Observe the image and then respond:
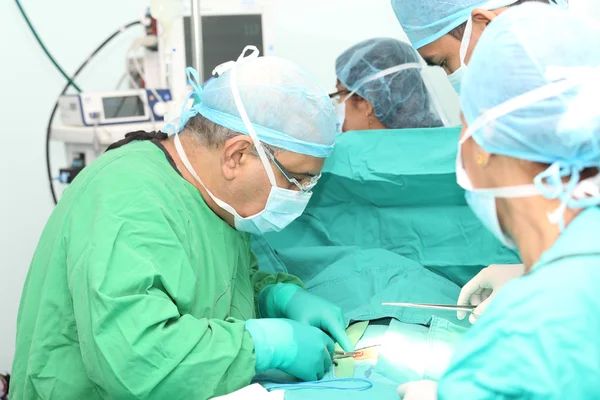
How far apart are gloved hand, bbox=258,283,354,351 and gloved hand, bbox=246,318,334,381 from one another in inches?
6.1

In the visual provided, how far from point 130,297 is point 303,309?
64 centimetres

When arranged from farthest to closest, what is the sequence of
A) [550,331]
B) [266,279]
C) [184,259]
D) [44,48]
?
[44,48] < [266,279] < [184,259] < [550,331]

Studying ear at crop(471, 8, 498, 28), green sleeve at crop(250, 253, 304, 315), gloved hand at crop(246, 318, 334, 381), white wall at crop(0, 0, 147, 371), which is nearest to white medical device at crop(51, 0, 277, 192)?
white wall at crop(0, 0, 147, 371)

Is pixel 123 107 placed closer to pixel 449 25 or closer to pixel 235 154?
pixel 235 154

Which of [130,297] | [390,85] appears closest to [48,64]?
[390,85]

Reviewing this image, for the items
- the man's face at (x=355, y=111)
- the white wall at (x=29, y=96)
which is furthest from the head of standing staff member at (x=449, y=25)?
the white wall at (x=29, y=96)

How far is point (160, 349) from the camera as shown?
128 centimetres

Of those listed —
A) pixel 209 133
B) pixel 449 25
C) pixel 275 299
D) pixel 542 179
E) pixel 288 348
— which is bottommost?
pixel 275 299

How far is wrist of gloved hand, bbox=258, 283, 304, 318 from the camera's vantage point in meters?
1.90

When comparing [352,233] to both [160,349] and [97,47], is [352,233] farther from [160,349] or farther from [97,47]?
[97,47]

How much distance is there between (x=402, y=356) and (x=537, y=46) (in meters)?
0.82

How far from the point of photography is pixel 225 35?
8.50 feet

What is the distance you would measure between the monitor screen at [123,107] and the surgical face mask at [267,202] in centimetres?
95

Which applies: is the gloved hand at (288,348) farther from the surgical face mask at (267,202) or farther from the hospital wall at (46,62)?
the hospital wall at (46,62)
